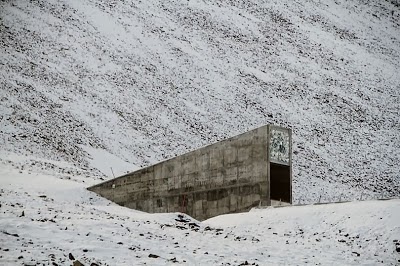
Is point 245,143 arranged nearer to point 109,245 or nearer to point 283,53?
point 109,245

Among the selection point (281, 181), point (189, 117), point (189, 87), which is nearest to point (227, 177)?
point (281, 181)

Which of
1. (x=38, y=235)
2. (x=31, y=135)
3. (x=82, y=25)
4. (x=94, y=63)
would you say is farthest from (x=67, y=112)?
(x=38, y=235)

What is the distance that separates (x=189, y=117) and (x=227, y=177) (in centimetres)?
2317

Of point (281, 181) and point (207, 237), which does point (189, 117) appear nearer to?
point (281, 181)

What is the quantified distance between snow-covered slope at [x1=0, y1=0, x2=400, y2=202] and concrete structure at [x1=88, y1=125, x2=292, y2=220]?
7.35m

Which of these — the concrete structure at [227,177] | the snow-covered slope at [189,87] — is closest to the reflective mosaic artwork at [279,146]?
the concrete structure at [227,177]

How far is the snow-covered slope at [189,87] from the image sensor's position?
112 feet

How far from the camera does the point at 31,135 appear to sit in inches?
1244

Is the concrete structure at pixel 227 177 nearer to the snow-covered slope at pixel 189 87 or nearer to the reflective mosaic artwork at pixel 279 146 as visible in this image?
the reflective mosaic artwork at pixel 279 146

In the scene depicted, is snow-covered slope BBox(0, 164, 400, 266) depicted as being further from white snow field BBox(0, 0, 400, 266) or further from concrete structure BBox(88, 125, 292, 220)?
concrete structure BBox(88, 125, 292, 220)

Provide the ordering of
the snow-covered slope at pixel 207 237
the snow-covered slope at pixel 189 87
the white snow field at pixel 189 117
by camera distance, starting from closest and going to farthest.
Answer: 1. the snow-covered slope at pixel 207 237
2. the white snow field at pixel 189 117
3. the snow-covered slope at pixel 189 87

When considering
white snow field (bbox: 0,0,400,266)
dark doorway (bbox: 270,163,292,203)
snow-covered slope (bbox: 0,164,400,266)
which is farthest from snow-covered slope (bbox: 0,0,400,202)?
snow-covered slope (bbox: 0,164,400,266)

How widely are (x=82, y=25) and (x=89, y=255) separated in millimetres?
44728

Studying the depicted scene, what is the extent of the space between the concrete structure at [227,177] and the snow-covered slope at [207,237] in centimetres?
189
